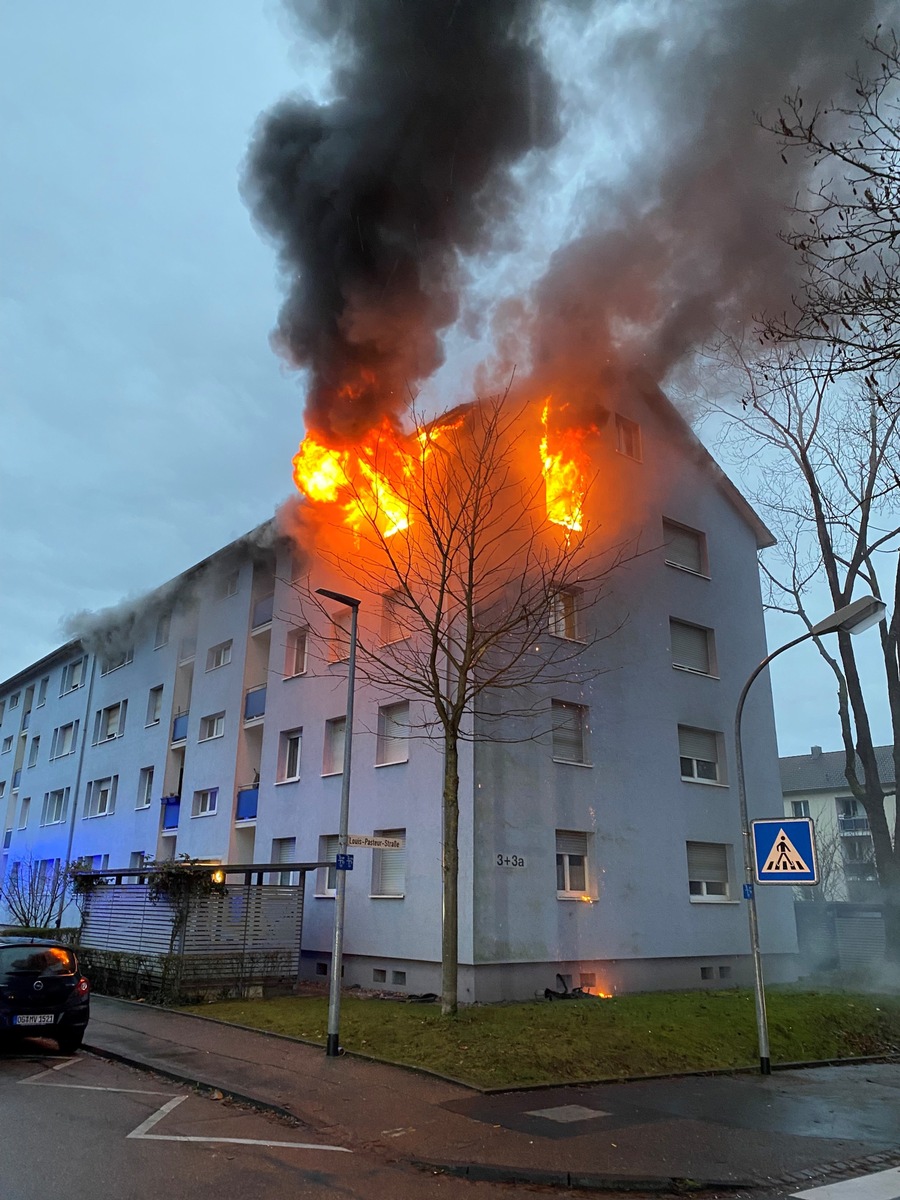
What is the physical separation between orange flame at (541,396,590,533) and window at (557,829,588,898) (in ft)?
20.5

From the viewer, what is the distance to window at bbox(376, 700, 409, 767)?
18.5 metres

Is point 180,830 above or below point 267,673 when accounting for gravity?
below

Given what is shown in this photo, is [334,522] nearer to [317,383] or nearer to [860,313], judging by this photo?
[317,383]

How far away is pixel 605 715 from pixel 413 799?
4.47 meters

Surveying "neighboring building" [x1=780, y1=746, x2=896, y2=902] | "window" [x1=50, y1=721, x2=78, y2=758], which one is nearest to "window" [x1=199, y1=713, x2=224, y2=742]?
"window" [x1=50, y1=721, x2=78, y2=758]

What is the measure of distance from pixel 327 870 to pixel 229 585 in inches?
429

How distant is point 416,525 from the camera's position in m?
18.1

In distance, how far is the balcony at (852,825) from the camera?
59.1 metres

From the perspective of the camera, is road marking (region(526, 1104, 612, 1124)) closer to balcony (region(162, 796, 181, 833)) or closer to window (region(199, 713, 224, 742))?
window (region(199, 713, 224, 742))

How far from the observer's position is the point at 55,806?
117ft

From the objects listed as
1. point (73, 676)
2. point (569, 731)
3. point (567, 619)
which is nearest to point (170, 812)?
point (73, 676)

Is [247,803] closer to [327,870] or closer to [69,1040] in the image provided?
[327,870]

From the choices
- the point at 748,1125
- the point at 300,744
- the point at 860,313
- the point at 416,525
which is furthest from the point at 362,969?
the point at 860,313

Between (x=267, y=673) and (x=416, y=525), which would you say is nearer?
(x=416, y=525)
